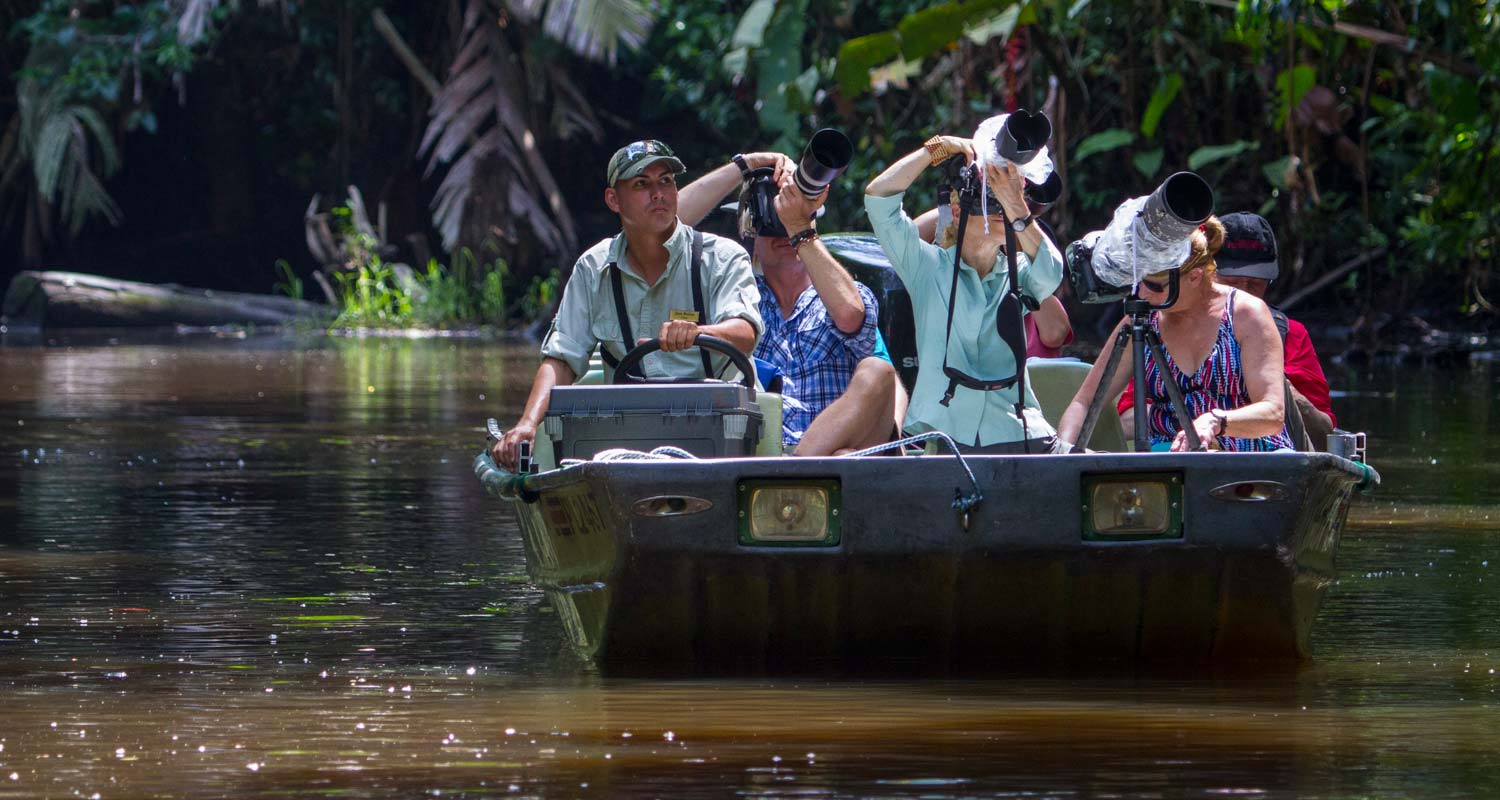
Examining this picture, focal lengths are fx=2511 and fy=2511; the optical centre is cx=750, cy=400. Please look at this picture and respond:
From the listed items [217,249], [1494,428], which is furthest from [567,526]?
[217,249]

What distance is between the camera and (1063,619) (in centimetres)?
570

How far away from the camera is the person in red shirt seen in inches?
279

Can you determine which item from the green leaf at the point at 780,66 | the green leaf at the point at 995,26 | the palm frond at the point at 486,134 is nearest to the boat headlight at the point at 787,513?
the green leaf at the point at 995,26

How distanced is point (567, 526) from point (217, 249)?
2679 cm

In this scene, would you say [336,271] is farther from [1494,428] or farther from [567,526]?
[567,526]

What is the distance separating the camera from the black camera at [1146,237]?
580 cm

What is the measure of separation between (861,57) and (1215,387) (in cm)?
973

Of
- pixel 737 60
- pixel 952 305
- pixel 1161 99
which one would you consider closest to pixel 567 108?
pixel 737 60

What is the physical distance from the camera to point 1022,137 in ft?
19.6

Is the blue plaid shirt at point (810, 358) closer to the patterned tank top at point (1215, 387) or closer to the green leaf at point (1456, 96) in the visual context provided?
the patterned tank top at point (1215, 387)

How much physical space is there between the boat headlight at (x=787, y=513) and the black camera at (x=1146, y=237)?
0.85m

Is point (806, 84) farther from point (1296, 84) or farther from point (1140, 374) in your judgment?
point (1140, 374)

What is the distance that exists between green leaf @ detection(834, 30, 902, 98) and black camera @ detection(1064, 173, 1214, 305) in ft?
30.5

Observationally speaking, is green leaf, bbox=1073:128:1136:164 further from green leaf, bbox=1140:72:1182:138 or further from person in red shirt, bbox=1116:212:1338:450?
person in red shirt, bbox=1116:212:1338:450
